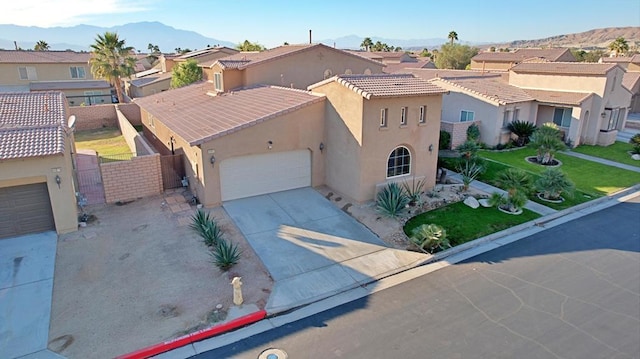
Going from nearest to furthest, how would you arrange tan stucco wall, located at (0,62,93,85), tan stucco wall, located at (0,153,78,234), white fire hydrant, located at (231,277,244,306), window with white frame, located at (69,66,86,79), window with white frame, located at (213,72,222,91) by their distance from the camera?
white fire hydrant, located at (231,277,244,306) < tan stucco wall, located at (0,153,78,234) < window with white frame, located at (213,72,222,91) < tan stucco wall, located at (0,62,93,85) < window with white frame, located at (69,66,86,79)

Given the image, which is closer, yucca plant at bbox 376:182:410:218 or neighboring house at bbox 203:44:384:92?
yucca plant at bbox 376:182:410:218

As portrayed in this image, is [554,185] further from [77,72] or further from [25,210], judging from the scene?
[77,72]

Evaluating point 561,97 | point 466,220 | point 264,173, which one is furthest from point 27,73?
point 561,97

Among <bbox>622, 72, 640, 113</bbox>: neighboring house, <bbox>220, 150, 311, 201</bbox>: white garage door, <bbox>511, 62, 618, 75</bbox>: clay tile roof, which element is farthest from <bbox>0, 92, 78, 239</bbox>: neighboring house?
<bbox>622, 72, 640, 113</bbox>: neighboring house

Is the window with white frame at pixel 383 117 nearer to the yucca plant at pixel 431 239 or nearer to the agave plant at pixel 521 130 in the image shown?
the yucca plant at pixel 431 239

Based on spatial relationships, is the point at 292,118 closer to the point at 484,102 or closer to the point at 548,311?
the point at 548,311

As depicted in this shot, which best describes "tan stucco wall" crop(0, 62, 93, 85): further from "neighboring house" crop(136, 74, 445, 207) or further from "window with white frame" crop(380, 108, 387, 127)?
"window with white frame" crop(380, 108, 387, 127)

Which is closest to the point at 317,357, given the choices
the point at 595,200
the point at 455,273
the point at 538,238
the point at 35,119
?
the point at 455,273
